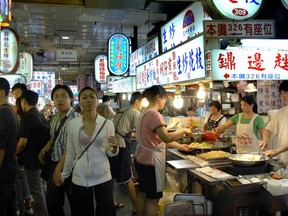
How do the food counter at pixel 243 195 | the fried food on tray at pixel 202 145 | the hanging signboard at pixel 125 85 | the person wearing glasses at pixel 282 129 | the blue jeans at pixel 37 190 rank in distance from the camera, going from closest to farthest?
the food counter at pixel 243 195 → the person wearing glasses at pixel 282 129 → the blue jeans at pixel 37 190 → the fried food on tray at pixel 202 145 → the hanging signboard at pixel 125 85

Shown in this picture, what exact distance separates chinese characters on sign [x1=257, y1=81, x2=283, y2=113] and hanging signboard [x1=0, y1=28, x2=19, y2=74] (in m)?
7.29

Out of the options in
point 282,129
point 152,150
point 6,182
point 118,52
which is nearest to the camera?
point 6,182

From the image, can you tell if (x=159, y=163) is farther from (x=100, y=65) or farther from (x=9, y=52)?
(x=100, y=65)

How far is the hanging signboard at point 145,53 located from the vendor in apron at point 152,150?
11.8ft

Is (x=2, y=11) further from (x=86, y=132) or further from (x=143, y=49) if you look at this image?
(x=143, y=49)

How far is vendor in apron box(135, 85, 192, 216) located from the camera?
13.9 feet

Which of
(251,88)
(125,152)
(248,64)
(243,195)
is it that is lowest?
(243,195)

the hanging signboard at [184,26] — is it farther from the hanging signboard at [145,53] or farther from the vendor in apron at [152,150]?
the vendor in apron at [152,150]

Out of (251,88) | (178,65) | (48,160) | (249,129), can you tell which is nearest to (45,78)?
(251,88)

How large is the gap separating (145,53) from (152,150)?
4.96m

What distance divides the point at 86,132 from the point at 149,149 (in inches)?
48.0

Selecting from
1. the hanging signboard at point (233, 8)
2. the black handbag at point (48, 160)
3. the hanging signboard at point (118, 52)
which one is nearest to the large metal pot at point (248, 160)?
the hanging signboard at point (233, 8)

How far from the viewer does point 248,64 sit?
13.8ft

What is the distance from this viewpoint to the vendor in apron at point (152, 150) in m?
4.24
